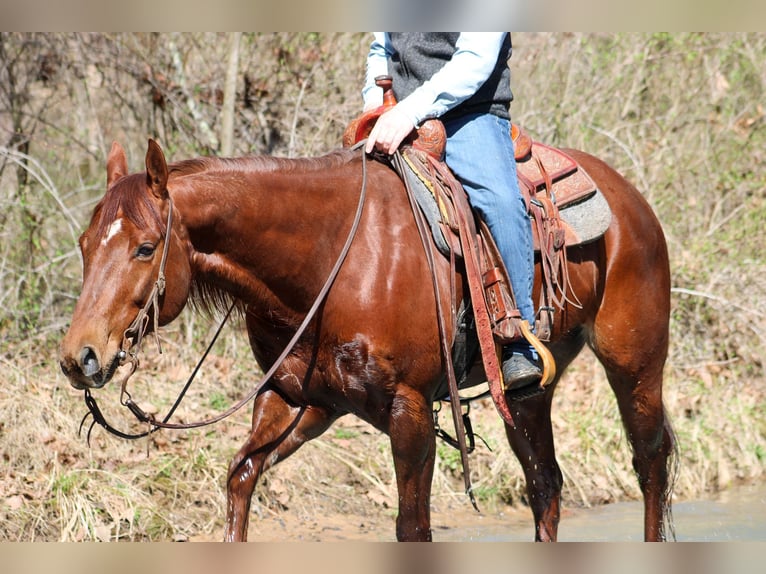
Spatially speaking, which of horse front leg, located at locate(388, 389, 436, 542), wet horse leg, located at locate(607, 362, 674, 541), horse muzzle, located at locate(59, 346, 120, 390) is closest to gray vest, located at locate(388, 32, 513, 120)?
horse front leg, located at locate(388, 389, 436, 542)

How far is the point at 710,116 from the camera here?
1016 cm

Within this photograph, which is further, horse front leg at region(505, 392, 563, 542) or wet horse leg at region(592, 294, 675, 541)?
horse front leg at region(505, 392, 563, 542)

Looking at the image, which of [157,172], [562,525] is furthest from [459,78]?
[562,525]

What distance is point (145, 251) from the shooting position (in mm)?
3643

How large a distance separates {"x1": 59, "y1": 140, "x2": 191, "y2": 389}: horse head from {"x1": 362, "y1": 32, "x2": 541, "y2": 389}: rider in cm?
113

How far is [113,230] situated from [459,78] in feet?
5.49

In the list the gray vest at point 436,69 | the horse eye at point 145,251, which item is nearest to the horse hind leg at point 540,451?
the gray vest at point 436,69

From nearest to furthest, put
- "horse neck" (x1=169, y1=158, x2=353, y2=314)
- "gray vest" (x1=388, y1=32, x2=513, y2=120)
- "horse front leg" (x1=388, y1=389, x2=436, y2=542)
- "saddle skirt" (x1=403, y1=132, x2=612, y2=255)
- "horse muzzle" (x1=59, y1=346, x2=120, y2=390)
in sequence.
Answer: "horse muzzle" (x1=59, y1=346, x2=120, y2=390)
"horse neck" (x1=169, y1=158, x2=353, y2=314)
"horse front leg" (x1=388, y1=389, x2=436, y2=542)
"gray vest" (x1=388, y1=32, x2=513, y2=120)
"saddle skirt" (x1=403, y1=132, x2=612, y2=255)

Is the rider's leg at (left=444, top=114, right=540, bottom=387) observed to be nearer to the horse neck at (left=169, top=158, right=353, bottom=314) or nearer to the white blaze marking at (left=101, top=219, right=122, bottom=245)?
the horse neck at (left=169, top=158, right=353, bottom=314)

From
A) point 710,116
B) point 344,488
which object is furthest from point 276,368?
point 710,116

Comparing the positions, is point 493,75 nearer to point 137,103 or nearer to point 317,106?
point 317,106

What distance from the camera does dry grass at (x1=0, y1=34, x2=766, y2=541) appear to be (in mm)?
6262

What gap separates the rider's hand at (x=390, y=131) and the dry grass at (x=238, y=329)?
2074mm

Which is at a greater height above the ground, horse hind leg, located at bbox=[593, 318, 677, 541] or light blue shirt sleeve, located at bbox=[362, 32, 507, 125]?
light blue shirt sleeve, located at bbox=[362, 32, 507, 125]
